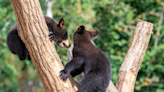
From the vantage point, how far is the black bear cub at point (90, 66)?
102 inches

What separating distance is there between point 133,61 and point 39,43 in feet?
5.52

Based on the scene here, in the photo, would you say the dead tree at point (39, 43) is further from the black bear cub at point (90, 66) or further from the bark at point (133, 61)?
the bark at point (133, 61)

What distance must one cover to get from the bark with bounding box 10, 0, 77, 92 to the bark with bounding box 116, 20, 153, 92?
1.10m

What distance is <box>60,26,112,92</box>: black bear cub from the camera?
2.60 metres

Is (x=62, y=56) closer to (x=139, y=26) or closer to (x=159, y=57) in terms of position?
(x=139, y=26)

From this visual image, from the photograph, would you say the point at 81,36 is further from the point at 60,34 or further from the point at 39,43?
the point at 39,43

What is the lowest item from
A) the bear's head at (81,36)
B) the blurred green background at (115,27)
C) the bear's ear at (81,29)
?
the blurred green background at (115,27)

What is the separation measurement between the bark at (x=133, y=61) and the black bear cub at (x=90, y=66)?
0.47 m

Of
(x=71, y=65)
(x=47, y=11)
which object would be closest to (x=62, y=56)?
(x=47, y=11)

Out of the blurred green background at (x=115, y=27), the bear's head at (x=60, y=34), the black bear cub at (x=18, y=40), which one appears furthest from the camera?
the blurred green background at (x=115, y=27)

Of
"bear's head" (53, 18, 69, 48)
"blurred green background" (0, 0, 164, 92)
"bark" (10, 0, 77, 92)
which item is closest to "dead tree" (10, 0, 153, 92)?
"bark" (10, 0, 77, 92)

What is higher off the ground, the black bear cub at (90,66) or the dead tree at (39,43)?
the dead tree at (39,43)

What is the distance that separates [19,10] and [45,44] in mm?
529

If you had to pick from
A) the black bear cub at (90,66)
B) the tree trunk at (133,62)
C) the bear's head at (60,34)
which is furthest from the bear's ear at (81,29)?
the bear's head at (60,34)
